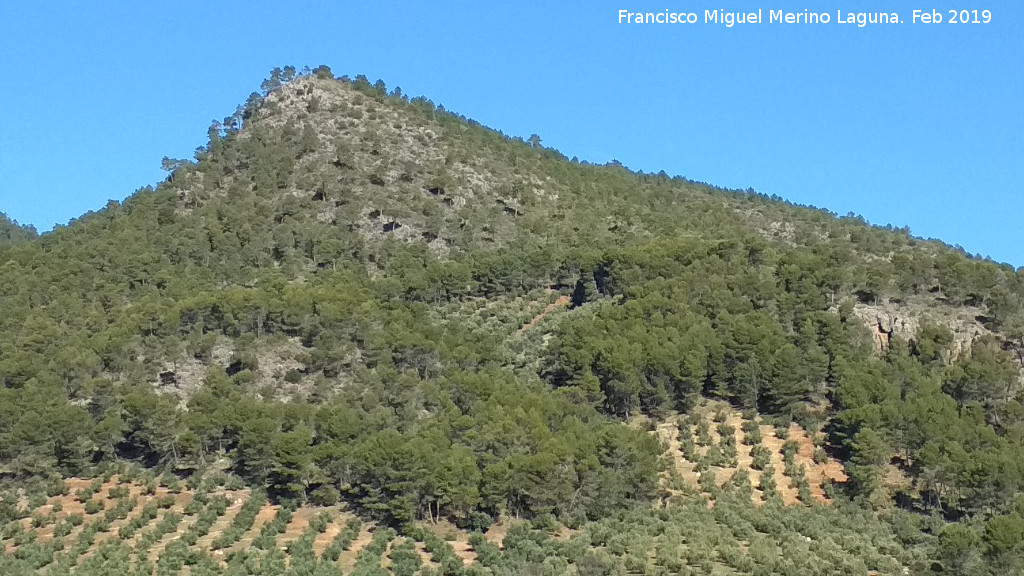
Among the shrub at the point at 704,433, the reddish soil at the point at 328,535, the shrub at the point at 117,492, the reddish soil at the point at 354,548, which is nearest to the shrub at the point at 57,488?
the shrub at the point at 117,492

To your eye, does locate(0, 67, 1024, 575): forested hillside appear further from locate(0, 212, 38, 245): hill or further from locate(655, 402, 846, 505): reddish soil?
locate(0, 212, 38, 245): hill

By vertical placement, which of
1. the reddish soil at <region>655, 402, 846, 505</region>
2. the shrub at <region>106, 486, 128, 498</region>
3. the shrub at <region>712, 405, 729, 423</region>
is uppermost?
the shrub at <region>712, 405, 729, 423</region>

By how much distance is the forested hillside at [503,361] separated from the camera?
5859cm

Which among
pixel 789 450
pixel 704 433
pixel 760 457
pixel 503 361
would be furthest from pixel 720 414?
pixel 503 361

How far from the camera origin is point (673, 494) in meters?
61.3

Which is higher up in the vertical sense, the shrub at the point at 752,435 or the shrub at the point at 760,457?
the shrub at the point at 752,435

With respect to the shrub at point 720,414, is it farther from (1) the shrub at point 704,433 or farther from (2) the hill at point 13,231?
(2) the hill at point 13,231

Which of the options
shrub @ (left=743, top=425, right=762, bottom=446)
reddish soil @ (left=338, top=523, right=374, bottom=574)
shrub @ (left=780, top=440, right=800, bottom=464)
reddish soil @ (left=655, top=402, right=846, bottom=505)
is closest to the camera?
reddish soil @ (left=338, top=523, right=374, bottom=574)

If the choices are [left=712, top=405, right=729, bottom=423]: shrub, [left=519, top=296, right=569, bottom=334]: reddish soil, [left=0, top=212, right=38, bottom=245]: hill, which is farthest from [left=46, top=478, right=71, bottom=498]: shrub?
[left=0, top=212, right=38, bottom=245]: hill

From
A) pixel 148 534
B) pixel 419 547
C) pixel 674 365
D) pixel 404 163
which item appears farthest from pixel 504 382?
pixel 404 163

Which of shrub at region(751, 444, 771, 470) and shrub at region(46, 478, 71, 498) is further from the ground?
shrub at region(751, 444, 771, 470)

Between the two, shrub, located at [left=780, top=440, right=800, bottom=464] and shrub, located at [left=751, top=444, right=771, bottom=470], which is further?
shrub, located at [left=780, top=440, right=800, bottom=464]

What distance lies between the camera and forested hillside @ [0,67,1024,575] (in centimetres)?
5859

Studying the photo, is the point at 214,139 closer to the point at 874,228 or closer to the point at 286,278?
the point at 286,278
